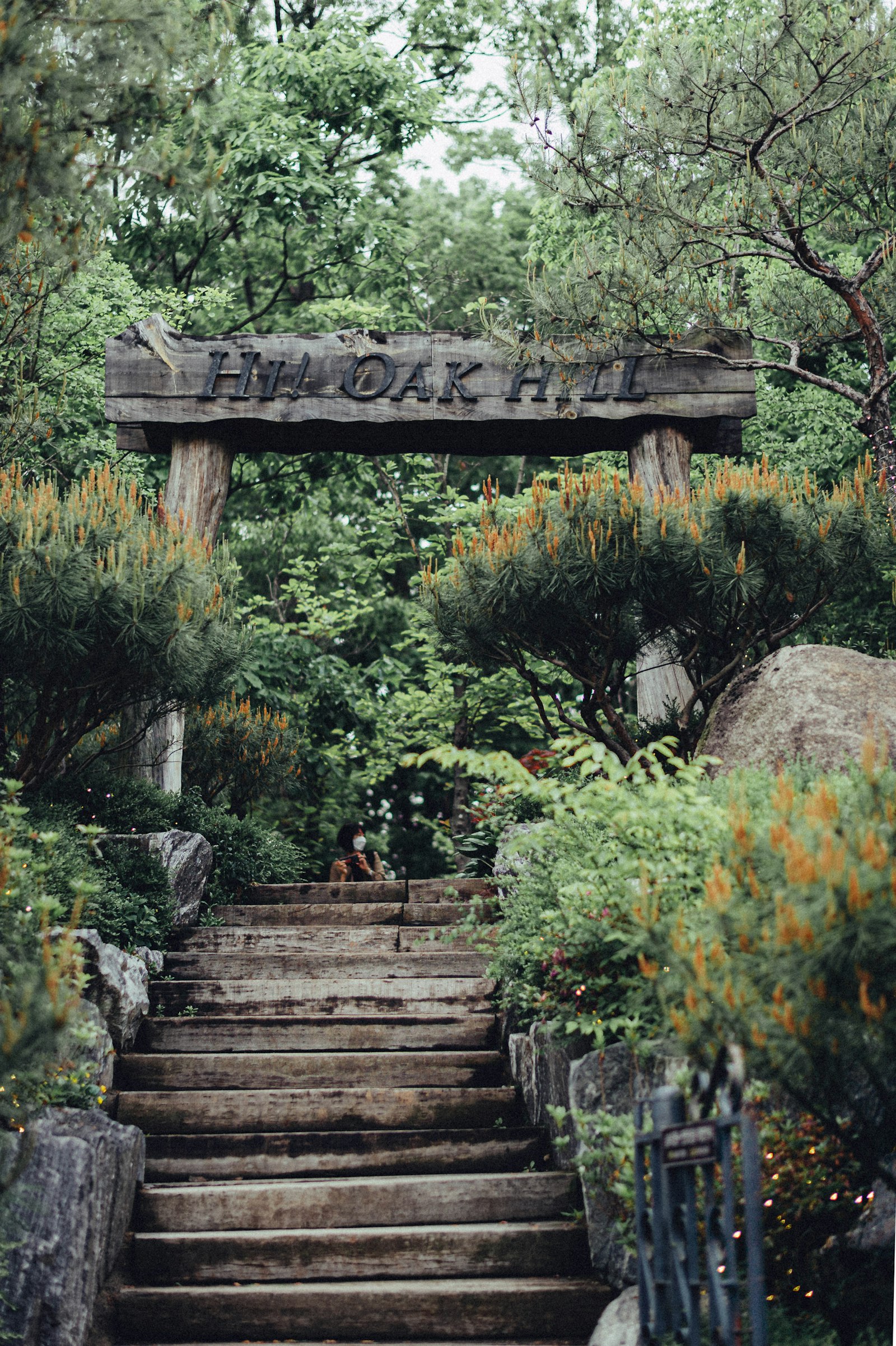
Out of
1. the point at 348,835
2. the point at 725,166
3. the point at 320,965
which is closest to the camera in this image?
the point at 320,965

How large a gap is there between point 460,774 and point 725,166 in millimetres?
8162

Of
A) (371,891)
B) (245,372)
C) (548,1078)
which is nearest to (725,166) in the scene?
(245,372)

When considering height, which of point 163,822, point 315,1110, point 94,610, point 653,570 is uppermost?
point 653,570

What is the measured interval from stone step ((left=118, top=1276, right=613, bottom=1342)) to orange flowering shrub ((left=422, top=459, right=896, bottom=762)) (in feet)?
12.8

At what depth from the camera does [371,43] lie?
1315cm

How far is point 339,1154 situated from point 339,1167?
0.18 feet

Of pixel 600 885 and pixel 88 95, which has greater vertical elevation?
pixel 88 95

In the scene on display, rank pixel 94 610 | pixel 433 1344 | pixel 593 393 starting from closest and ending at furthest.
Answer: pixel 433 1344, pixel 94 610, pixel 593 393

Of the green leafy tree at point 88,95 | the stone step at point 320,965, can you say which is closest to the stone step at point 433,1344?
the stone step at point 320,965

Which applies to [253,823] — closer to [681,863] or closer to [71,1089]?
[71,1089]

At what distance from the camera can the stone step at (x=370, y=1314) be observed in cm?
414

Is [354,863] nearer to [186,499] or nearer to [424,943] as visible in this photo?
[424,943]

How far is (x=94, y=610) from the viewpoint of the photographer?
6.43 metres

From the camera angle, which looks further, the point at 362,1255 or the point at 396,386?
the point at 396,386
